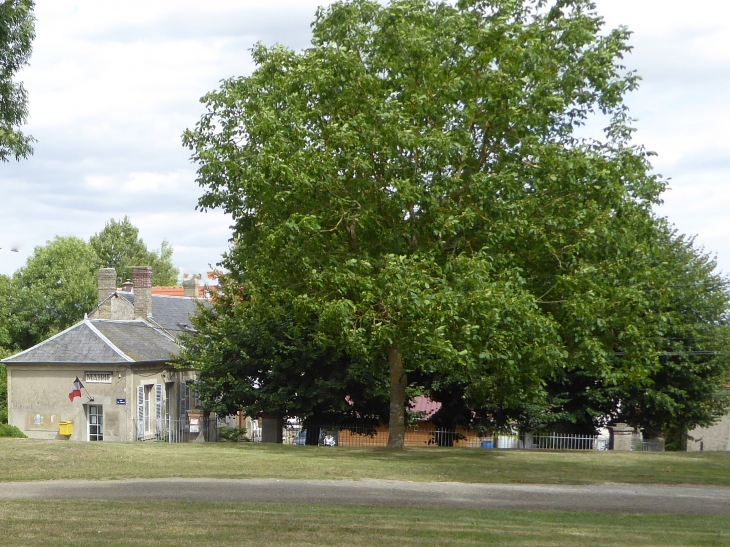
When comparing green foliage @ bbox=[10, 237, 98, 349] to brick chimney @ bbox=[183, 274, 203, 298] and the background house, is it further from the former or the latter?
the background house

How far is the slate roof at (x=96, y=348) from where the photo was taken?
43188 millimetres

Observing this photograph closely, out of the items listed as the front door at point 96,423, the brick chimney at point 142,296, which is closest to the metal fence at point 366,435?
the front door at point 96,423

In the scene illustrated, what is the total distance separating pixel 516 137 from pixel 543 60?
1817 millimetres

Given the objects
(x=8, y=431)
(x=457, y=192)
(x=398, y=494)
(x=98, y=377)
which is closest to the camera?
(x=398, y=494)

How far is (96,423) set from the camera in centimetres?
4322

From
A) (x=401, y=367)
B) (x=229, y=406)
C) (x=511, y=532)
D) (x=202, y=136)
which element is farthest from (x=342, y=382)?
(x=511, y=532)

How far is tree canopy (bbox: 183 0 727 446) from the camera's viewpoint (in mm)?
20375

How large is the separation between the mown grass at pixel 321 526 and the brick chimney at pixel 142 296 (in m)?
38.0

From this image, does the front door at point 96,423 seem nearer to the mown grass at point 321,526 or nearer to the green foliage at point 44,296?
the green foliage at point 44,296

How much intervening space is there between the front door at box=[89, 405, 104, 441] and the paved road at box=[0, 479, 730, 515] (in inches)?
1127

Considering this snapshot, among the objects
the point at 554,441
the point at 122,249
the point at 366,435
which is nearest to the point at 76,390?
the point at 366,435

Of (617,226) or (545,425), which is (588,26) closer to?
(617,226)

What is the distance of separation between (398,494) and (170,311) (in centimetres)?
4147

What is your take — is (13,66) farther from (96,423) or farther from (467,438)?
(96,423)
